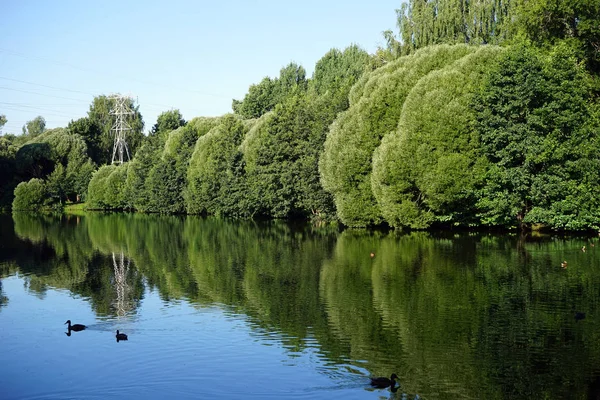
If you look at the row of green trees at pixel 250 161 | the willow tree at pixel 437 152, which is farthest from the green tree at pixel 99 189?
the willow tree at pixel 437 152

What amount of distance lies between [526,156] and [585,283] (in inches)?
879

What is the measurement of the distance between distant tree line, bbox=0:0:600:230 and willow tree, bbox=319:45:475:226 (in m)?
0.10

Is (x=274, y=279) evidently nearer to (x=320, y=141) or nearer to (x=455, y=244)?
(x=455, y=244)

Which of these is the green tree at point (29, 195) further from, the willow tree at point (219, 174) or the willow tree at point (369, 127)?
the willow tree at point (369, 127)

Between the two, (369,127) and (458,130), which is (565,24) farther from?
(369,127)

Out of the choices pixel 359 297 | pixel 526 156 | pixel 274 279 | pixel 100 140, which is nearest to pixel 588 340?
pixel 359 297

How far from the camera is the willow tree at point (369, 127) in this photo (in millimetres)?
58906

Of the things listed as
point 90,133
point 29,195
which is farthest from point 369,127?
point 90,133

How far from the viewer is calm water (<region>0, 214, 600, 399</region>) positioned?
17.2 metres

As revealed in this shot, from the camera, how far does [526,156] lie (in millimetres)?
50312

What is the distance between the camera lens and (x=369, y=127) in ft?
195

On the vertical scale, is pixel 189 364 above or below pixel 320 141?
below

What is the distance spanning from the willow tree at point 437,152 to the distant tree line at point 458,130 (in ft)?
0.30

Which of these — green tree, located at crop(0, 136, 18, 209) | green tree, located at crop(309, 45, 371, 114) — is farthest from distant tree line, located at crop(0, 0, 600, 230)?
green tree, located at crop(0, 136, 18, 209)
